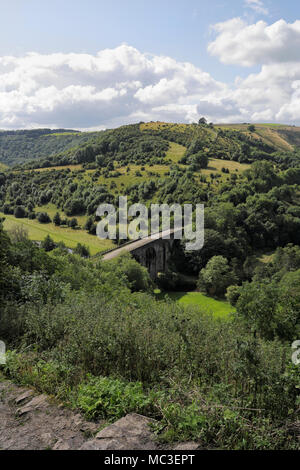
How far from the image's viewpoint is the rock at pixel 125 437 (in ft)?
14.1

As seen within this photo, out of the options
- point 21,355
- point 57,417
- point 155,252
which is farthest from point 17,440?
point 155,252

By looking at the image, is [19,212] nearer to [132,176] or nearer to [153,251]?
[132,176]

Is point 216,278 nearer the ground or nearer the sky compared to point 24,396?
nearer the ground

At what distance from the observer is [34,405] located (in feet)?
18.6

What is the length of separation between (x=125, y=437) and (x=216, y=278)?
149 ft

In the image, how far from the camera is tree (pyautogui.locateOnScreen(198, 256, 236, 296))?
48656 millimetres

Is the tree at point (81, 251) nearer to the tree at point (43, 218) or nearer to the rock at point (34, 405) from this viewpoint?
the tree at point (43, 218)

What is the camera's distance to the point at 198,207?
69.9 metres

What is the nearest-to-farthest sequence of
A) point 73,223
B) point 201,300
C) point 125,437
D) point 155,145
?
point 125,437, point 201,300, point 73,223, point 155,145

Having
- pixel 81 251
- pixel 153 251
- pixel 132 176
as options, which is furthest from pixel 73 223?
pixel 132 176

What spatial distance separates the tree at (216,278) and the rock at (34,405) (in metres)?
44.1

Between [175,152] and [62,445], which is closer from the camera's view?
A: [62,445]
